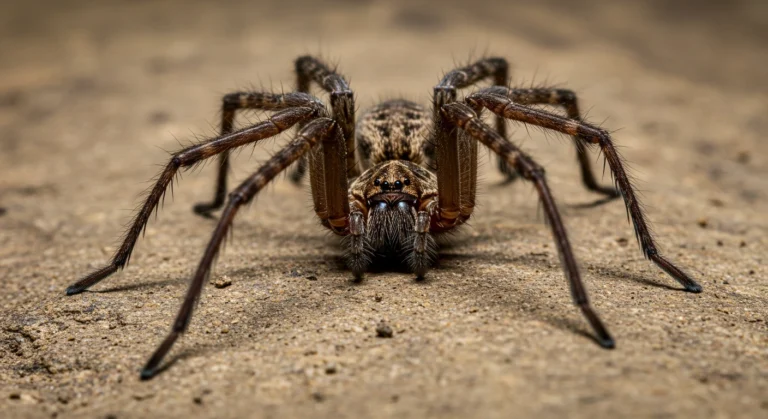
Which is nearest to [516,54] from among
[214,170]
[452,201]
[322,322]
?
[214,170]

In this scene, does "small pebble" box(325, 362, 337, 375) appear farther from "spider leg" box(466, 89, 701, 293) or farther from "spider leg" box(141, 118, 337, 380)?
"spider leg" box(466, 89, 701, 293)

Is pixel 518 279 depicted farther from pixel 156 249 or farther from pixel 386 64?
pixel 386 64

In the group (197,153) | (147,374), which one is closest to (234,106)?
(197,153)

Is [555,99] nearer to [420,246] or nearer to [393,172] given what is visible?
[393,172]

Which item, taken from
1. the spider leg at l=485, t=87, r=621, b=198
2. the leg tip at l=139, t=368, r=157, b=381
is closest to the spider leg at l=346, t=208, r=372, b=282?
the spider leg at l=485, t=87, r=621, b=198

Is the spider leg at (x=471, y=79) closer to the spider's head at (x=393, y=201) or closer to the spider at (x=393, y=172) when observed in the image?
the spider at (x=393, y=172)

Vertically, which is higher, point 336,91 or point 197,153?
point 336,91

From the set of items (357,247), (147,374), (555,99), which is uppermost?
(555,99)
